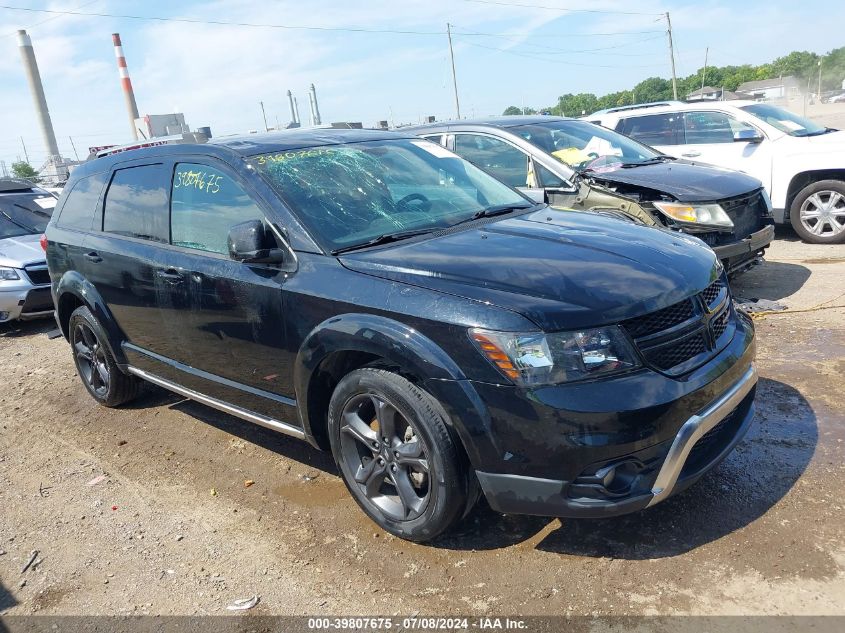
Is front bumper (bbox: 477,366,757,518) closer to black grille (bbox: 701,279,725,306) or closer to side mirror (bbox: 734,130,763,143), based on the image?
black grille (bbox: 701,279,725,306)

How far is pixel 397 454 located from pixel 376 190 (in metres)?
1.45

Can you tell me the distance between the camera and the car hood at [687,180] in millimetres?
6026

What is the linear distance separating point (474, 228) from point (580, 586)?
1.75 meters

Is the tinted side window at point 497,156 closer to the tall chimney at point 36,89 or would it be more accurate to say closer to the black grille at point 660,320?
the black grille at point 660,320

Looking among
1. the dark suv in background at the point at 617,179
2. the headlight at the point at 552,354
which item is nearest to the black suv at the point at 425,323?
the headlight at the point at 552,354

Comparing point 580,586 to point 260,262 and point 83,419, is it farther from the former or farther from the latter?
point 83,419

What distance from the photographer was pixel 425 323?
276cm

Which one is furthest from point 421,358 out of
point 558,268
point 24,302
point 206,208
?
point 24,302

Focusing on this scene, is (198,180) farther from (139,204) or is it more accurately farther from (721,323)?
(721,323)

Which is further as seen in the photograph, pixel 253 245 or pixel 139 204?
pixel 139 204

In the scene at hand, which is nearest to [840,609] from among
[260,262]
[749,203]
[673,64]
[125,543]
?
[260,262]

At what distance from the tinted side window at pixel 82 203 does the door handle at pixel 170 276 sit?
1232 millimetres

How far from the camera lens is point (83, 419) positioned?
518cm

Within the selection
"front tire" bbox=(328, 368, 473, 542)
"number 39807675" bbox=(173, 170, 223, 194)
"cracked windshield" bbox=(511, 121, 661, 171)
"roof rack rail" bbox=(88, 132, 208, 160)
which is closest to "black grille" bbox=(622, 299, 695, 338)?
"front tire" bbox=(328, 368, 473, 542)
